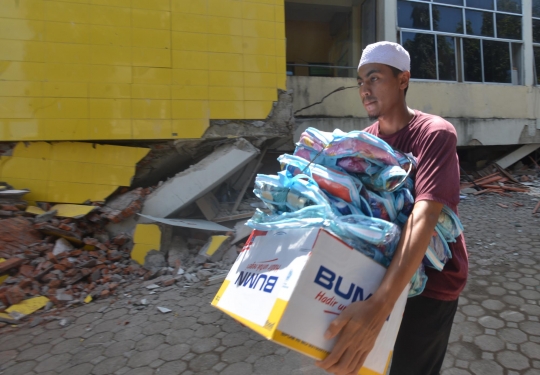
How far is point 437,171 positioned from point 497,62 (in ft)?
32.9

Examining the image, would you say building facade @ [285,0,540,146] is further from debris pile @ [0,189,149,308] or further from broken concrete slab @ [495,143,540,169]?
debris pile @ [0,189,149,308]

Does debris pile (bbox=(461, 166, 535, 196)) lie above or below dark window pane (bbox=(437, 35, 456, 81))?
below

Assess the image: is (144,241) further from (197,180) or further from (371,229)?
(371,229)

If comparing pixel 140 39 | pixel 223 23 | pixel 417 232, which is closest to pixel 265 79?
pixel 223 23

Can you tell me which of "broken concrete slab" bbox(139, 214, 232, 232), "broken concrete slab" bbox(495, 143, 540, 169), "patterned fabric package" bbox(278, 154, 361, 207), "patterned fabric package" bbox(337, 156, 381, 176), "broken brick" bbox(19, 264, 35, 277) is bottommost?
"broken brick" bbox(19, 264, 35, 277)

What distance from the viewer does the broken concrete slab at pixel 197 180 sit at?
15.6 feet

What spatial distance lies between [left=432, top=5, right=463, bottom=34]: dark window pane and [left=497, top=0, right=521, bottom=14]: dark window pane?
→ 133 centimetres

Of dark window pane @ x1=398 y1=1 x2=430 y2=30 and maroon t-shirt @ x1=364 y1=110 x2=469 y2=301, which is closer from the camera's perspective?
maroon t-shirt @ x1=364 y1=110 x2=469 y2=301

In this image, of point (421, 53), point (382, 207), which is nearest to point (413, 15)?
point (421, 53)

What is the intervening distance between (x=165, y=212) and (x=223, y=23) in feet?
9.81

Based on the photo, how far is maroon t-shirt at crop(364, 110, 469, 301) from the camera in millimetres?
1054

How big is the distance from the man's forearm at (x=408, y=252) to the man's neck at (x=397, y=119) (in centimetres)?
42

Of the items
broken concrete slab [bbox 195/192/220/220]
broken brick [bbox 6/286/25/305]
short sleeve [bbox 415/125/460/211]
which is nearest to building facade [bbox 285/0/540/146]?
broken concrete slab [bbox 195/192/220/220]

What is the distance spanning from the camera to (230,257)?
429 cm
